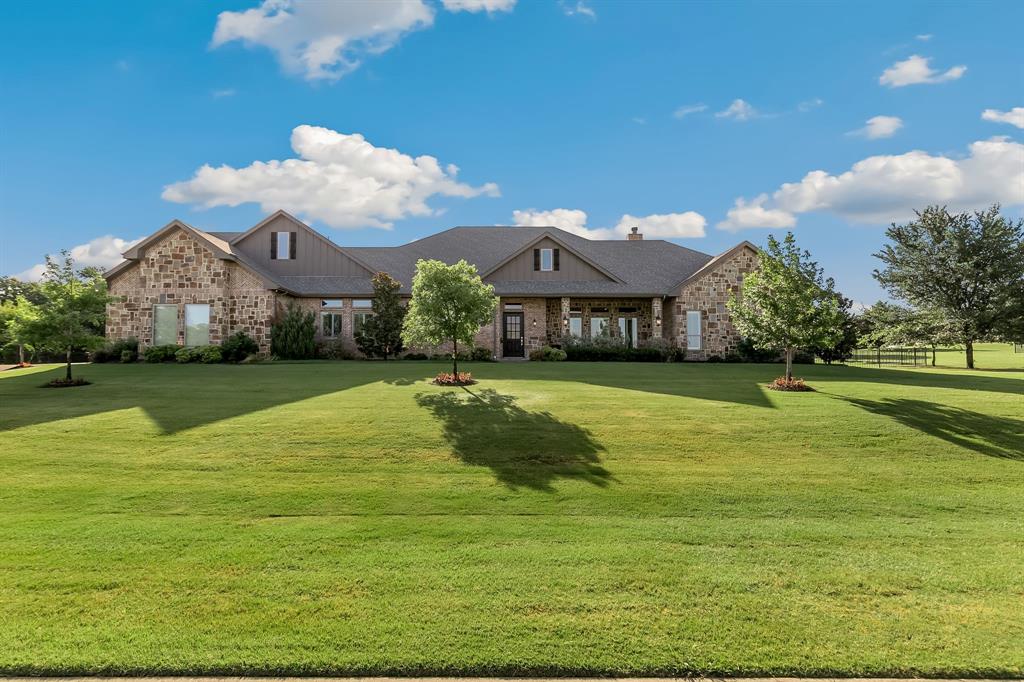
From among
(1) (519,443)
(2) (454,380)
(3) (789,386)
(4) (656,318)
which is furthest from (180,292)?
(3) (789,386)

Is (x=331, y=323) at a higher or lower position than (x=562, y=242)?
lower

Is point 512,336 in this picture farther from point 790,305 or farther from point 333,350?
point 790,305

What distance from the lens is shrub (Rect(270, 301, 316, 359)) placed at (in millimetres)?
24808

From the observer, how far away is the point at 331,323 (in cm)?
2723

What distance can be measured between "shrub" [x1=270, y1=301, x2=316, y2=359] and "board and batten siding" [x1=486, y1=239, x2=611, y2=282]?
9687mm

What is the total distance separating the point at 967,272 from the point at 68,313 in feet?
131

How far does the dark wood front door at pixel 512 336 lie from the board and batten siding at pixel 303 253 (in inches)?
326

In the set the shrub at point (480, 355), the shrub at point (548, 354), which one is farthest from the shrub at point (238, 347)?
the shrub at point (548, 354)

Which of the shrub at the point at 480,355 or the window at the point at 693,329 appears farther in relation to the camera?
the window at the point at 693,329

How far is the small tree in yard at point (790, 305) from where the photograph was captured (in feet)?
48.0

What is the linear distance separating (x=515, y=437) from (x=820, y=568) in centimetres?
539

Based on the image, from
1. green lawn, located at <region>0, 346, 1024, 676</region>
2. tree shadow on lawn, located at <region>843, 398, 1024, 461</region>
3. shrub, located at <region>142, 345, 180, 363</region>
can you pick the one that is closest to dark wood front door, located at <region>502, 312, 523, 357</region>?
green lawn, located at <region>0, 346, 1024, 676</region>

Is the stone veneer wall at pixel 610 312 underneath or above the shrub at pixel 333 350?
above

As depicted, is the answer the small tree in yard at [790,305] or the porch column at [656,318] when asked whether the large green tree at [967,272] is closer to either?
the porch column at [656,318]
